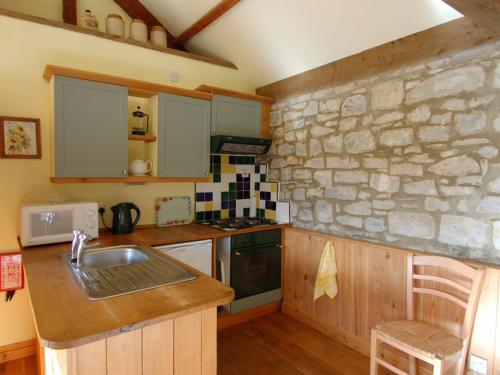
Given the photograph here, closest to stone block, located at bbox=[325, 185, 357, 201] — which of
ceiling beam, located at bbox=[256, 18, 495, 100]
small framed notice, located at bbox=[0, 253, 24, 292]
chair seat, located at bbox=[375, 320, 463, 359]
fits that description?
ceiling beam, located at bbox=[256, 18, 495, 100]

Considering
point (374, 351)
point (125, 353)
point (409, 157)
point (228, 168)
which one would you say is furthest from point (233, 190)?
point (125, 353)

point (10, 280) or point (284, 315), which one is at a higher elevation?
point (10, 280)

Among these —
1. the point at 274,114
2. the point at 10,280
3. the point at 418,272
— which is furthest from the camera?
the point at 274,114

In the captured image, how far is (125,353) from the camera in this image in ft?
3.87

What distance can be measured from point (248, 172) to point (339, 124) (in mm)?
1195

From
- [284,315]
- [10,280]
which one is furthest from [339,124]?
[10,280]

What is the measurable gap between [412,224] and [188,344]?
1.71 m

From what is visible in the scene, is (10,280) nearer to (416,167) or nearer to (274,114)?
(274,114)

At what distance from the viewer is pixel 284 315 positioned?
3.13 metres

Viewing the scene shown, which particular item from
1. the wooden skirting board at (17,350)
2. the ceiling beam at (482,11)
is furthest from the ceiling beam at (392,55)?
the wooden skirting board at (17,350)

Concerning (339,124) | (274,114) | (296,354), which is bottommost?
(296,354)

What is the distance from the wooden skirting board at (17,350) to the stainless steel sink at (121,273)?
109 cm

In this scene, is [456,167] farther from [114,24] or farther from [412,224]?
[114,24]

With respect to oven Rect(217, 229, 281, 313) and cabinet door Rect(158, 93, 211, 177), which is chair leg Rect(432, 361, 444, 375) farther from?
cabinet door Rect(158, 93, 211, 177)
